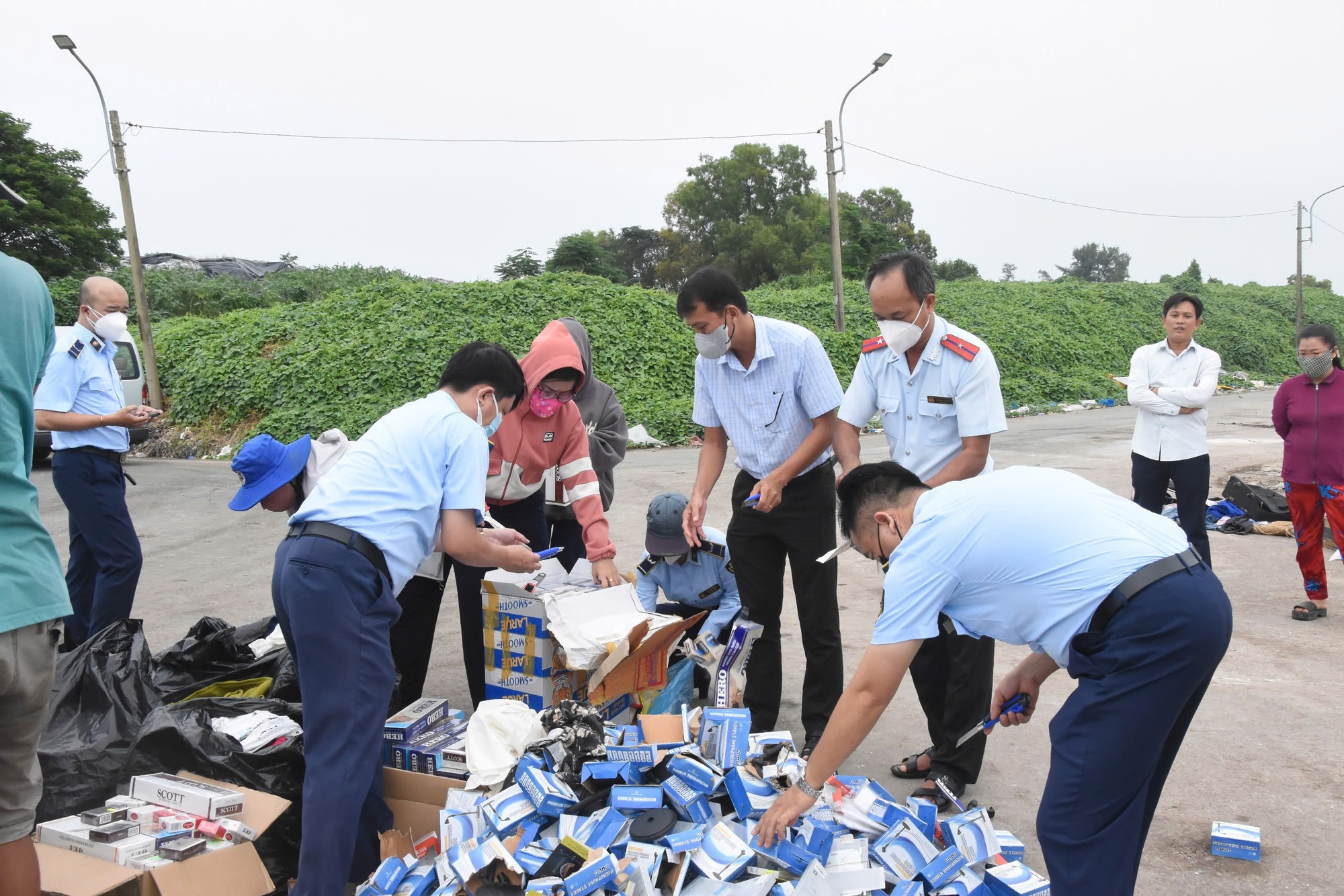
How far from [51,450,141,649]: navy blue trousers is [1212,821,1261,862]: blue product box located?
478cm

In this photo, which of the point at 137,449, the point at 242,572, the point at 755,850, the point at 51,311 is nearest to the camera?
the point at 51,311

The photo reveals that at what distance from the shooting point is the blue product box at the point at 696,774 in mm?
2885

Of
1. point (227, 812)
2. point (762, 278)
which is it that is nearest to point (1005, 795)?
point (227, 812)

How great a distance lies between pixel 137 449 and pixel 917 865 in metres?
15.6

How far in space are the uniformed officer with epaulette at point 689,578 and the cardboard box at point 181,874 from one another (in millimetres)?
2036

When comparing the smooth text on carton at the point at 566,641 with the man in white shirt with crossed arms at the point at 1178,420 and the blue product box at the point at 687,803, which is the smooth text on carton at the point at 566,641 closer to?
the blue product box at the point at 687,803

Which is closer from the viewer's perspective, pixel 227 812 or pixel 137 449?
pixel 227 812

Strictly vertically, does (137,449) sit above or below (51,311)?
below

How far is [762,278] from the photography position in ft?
137

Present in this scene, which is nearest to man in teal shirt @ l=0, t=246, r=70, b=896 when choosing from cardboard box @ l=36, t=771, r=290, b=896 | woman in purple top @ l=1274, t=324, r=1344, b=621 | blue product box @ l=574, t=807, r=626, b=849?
cardboard box @ l=36, t=771, r=290, b=896

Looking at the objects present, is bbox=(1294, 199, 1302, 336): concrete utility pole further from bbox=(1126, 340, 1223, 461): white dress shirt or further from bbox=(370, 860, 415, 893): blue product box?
bbox=(370, 860, 415, 893): blue product box

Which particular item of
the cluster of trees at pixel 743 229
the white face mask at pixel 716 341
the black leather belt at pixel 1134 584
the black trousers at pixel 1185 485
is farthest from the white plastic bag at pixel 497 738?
the cluster of trees at pixel 743 229

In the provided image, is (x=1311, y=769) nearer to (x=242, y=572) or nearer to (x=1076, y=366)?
(x=242, y=572)

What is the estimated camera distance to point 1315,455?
219 inches
